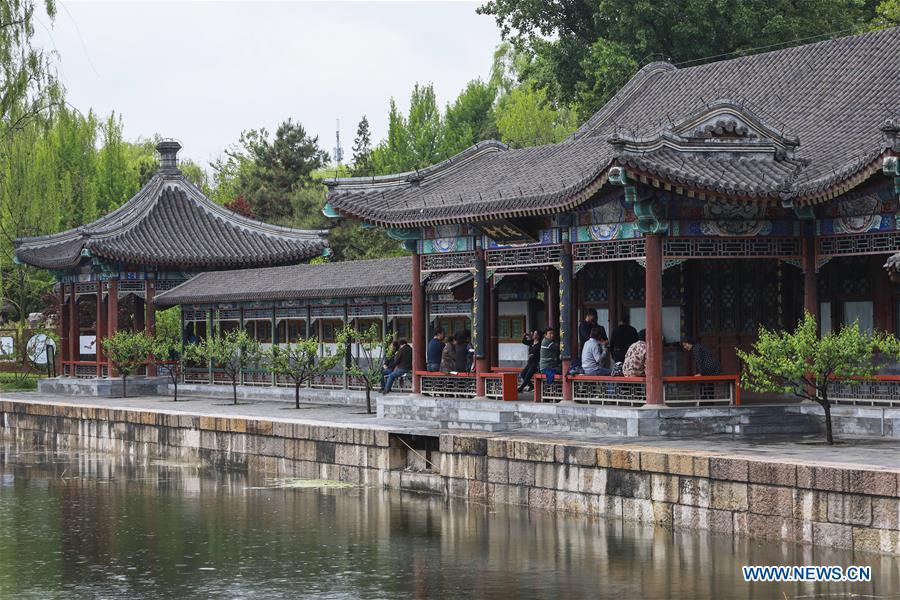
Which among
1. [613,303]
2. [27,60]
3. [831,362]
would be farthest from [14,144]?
[831,362]

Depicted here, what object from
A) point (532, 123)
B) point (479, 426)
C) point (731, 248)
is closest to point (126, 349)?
point (479, 426)

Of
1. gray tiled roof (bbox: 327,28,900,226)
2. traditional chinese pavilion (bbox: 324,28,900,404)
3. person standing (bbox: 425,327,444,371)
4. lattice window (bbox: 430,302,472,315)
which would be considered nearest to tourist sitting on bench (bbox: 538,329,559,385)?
traditional chinese pavilion (bbox: 324,28,900,404)

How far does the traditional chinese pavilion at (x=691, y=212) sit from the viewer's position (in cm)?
2480

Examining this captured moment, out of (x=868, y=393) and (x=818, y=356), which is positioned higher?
(x=818, y=356)

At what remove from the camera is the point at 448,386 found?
1182 inches

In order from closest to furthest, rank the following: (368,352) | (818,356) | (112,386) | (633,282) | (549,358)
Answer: (818,356) < (549,358) < (633,282) < (368,352) < (112,386)

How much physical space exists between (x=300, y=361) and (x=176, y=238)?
11.1 meters

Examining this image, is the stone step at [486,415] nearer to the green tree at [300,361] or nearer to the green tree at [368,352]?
the green tree at [368,352]

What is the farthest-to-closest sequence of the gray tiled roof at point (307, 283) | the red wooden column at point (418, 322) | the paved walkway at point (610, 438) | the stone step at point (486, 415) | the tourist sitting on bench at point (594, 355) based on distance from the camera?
1. the gray tiled roof at point (307, 283)
2. the red wooden column at point (418, 322)
3. the stone step at point (486, 415)
4. the tourist sitting on bench at point (594, 355)
5. the paved walkway at point (610, 438)

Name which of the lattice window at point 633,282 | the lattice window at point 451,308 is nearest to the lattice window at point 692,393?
the lattice window at point 633,282

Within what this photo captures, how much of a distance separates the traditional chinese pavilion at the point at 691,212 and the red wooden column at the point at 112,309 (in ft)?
42.3

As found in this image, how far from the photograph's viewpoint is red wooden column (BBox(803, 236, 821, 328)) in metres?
25.4

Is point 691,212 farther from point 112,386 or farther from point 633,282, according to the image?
point 112,386

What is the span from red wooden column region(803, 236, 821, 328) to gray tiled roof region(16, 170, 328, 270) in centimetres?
2213
